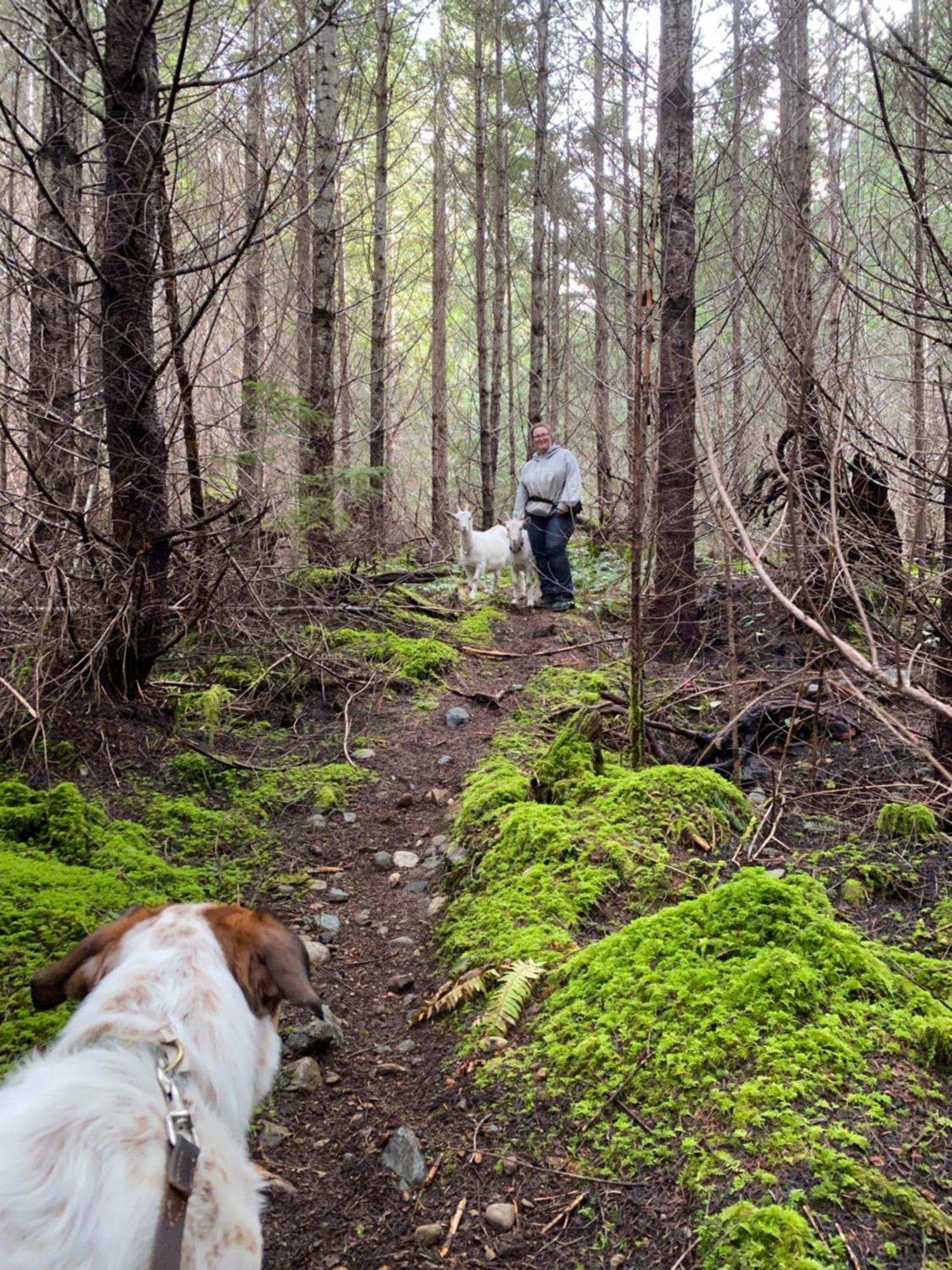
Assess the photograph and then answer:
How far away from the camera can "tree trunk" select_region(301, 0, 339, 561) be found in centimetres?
861

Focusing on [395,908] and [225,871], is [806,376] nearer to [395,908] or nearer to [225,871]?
[395,908]

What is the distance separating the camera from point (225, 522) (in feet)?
21.7

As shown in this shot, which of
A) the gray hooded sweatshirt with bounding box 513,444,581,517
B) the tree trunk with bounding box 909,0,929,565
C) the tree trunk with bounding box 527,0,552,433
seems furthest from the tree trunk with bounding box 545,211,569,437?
the tree trunk with bounding box 909,0,929,565

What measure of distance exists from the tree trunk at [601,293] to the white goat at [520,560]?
110 centimetres

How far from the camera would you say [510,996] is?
272 centimetres

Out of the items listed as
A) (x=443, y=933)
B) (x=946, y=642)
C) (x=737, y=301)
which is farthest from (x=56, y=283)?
(x=946, y=642)

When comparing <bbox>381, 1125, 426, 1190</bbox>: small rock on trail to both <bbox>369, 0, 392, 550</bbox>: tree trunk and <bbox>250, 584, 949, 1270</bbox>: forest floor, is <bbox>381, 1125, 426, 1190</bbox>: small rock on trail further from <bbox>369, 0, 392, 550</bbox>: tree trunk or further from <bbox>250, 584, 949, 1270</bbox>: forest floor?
<bbox>369, 0, 392, 550</bbox>: tree trunk

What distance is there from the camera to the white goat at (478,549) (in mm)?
11008

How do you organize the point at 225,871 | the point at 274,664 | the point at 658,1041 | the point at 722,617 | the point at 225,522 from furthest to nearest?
the point at 722,617 < the point at 225,522 < the point at 274,664 < the point at 225,871 < the point at 658,1041

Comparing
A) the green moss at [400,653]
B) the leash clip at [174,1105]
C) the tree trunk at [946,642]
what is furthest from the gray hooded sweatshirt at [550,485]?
the leash clip at [174,1105]

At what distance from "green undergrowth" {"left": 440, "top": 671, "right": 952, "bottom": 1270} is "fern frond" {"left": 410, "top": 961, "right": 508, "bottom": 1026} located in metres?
0.10

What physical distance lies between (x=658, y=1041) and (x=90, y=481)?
16.2ft

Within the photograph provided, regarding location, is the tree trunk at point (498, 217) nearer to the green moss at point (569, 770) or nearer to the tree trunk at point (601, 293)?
the tree trunk at point (601, 293)

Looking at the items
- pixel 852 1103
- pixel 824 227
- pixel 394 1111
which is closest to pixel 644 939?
pixel 852 1103
